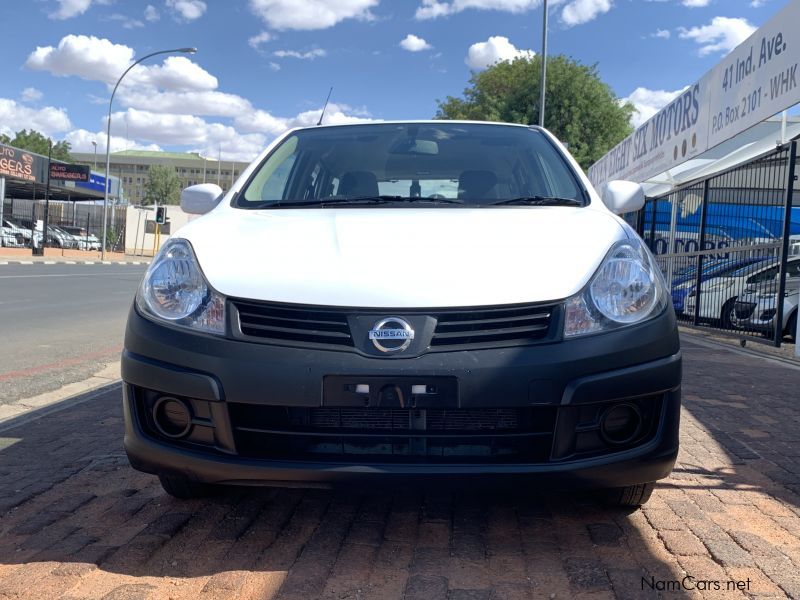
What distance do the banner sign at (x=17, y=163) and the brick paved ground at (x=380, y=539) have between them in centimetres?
3932

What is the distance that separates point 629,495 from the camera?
273 cm

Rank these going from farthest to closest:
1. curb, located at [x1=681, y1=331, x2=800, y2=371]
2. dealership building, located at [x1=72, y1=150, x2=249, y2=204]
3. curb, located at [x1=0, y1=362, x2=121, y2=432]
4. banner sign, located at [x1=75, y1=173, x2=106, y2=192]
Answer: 1. dealership building, located at [x1=72, y1=150, x2=249, y2=204]
2. banner sign, located at [x1=75, y1=173, x2=106, y2=192]
3. curb, located at [x1=681, y1=331, x2=800, y2=371]
4. curb, located at [x1=0, y1=362, x2=121, y2=432]

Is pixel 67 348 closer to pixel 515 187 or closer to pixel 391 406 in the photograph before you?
pixel 515 187

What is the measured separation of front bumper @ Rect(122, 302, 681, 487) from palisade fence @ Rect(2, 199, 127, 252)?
4444cm

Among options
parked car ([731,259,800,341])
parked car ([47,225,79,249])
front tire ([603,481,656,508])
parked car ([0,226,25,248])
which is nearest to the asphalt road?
front tire ([603,481,656,508])

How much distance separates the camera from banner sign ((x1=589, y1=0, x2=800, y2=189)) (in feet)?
23.1

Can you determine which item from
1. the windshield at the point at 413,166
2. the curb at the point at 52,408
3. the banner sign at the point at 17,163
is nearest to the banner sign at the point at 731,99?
the windshield at the point at 413,166

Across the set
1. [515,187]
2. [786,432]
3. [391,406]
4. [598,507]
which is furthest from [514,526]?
[786,432]

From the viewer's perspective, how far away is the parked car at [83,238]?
4575 centimetres

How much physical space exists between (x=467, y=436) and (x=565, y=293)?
0.54 metres

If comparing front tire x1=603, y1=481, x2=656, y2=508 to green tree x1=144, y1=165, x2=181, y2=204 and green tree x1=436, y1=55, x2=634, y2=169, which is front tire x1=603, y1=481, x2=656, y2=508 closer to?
green tree x1=436, y1=55, x2=634, y2=169

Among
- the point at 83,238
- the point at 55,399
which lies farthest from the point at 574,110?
the point at 55,399

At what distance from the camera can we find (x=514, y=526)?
269 cm

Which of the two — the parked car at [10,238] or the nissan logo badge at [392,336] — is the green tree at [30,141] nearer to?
the parked car at [10,238]
